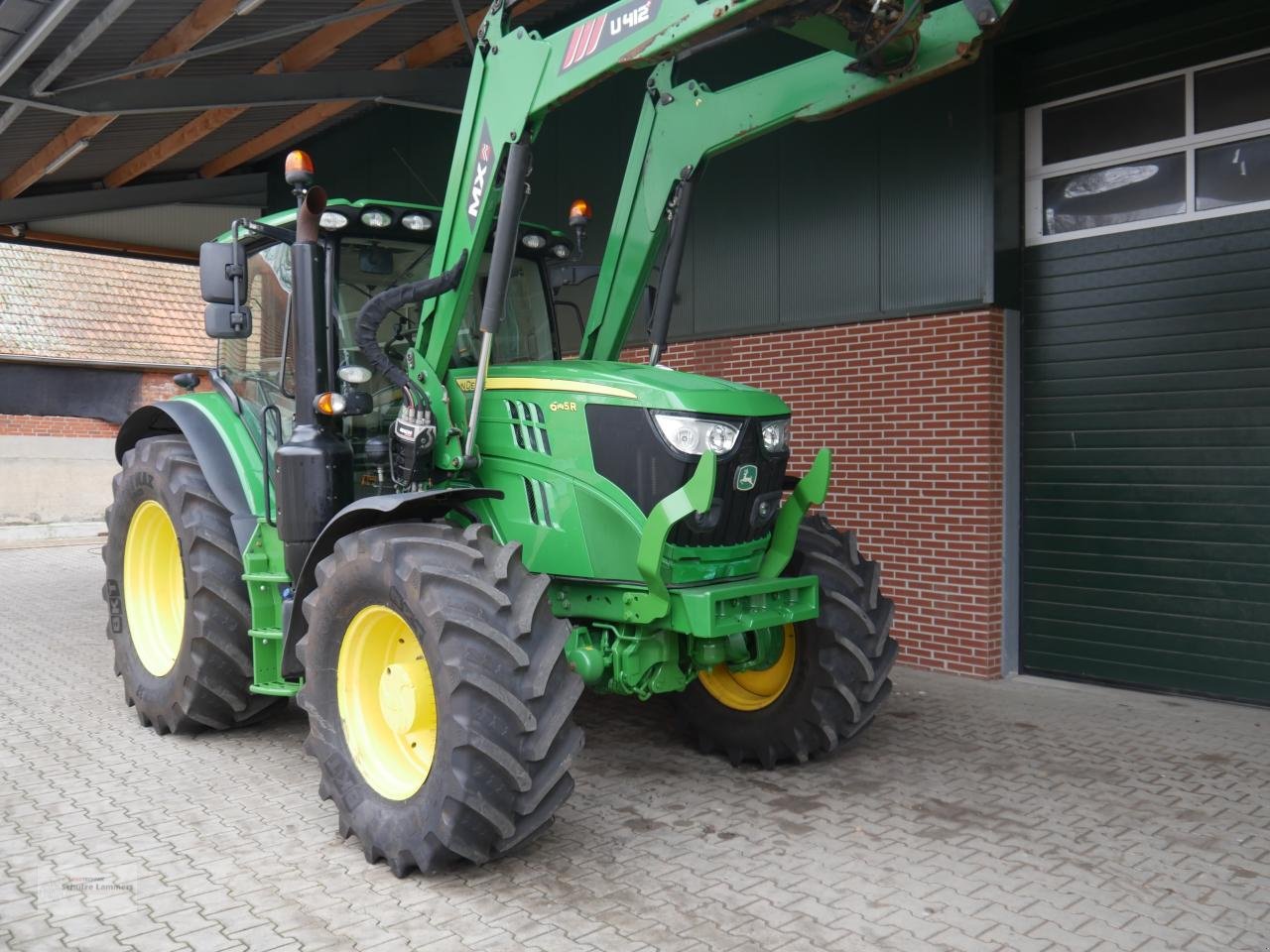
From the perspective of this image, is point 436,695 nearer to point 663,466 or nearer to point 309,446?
point 663,466

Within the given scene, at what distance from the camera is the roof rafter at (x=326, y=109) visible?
9.43 m

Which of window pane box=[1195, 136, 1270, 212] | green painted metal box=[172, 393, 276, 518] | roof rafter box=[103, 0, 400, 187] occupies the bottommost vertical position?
green painted metal box=[172, 393, 276, 518]

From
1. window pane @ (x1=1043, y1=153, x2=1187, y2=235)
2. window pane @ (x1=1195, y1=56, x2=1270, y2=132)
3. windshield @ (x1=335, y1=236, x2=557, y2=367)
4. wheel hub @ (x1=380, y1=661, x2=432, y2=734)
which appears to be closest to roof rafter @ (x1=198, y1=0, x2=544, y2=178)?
windshield @ (x1=335, y1=236, x2=557, y2=367)

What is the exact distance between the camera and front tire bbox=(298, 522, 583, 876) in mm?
3631

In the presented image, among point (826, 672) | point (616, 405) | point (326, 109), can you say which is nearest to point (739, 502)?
point (616, 405)

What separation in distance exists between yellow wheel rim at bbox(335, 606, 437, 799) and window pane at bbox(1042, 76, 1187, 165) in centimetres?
551

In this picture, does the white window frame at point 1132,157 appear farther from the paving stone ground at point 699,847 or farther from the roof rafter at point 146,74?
the roof rafter at point 146,74

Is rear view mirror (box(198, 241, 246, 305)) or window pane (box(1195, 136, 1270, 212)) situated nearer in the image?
rear view mirror (box(198, 241, 246, 305))

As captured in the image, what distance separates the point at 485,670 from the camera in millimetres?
3646

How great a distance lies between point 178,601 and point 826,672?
11.6 ft

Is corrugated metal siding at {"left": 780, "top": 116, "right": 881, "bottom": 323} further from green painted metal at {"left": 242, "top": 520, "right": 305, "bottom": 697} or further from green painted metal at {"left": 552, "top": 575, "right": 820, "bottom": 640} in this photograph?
green painted metal at {"left": 242, "top": 520, "right": 305, "bottom": 697}

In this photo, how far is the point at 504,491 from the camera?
15.0 feet

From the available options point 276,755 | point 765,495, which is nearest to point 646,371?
point 765,495

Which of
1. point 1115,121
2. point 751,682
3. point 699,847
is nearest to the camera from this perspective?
point 699,847
